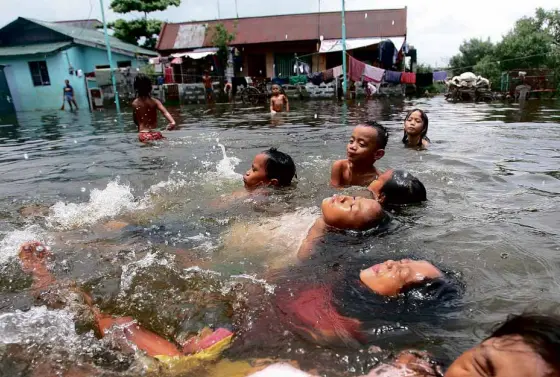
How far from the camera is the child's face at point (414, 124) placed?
662cm

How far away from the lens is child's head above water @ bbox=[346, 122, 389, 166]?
4.20 m

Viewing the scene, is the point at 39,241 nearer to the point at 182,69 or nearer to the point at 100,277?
the point at 100,277

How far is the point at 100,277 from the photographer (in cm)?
267

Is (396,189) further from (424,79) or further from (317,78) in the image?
(424,79)

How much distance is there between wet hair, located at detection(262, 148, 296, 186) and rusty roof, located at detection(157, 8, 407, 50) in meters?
21.7

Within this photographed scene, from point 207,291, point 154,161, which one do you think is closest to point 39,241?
point 207,291

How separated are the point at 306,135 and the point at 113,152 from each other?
386cm

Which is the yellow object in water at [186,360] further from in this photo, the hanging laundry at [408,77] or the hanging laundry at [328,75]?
the hanging laundry at [408,77]

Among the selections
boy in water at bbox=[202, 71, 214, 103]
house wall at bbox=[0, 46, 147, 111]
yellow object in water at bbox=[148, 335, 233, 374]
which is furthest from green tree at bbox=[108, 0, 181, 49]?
yellow object in water at bbox=[148, 335, 233, 374]

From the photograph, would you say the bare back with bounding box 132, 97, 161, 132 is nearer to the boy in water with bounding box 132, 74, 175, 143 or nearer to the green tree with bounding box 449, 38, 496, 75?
the boy in water with bounding box 132, 74, 175, 143

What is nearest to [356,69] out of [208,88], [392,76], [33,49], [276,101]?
[392,76]

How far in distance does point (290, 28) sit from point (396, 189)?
2400 centimetres

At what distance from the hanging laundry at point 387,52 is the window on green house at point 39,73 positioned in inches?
729

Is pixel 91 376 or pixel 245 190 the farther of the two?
pixel 245 190
